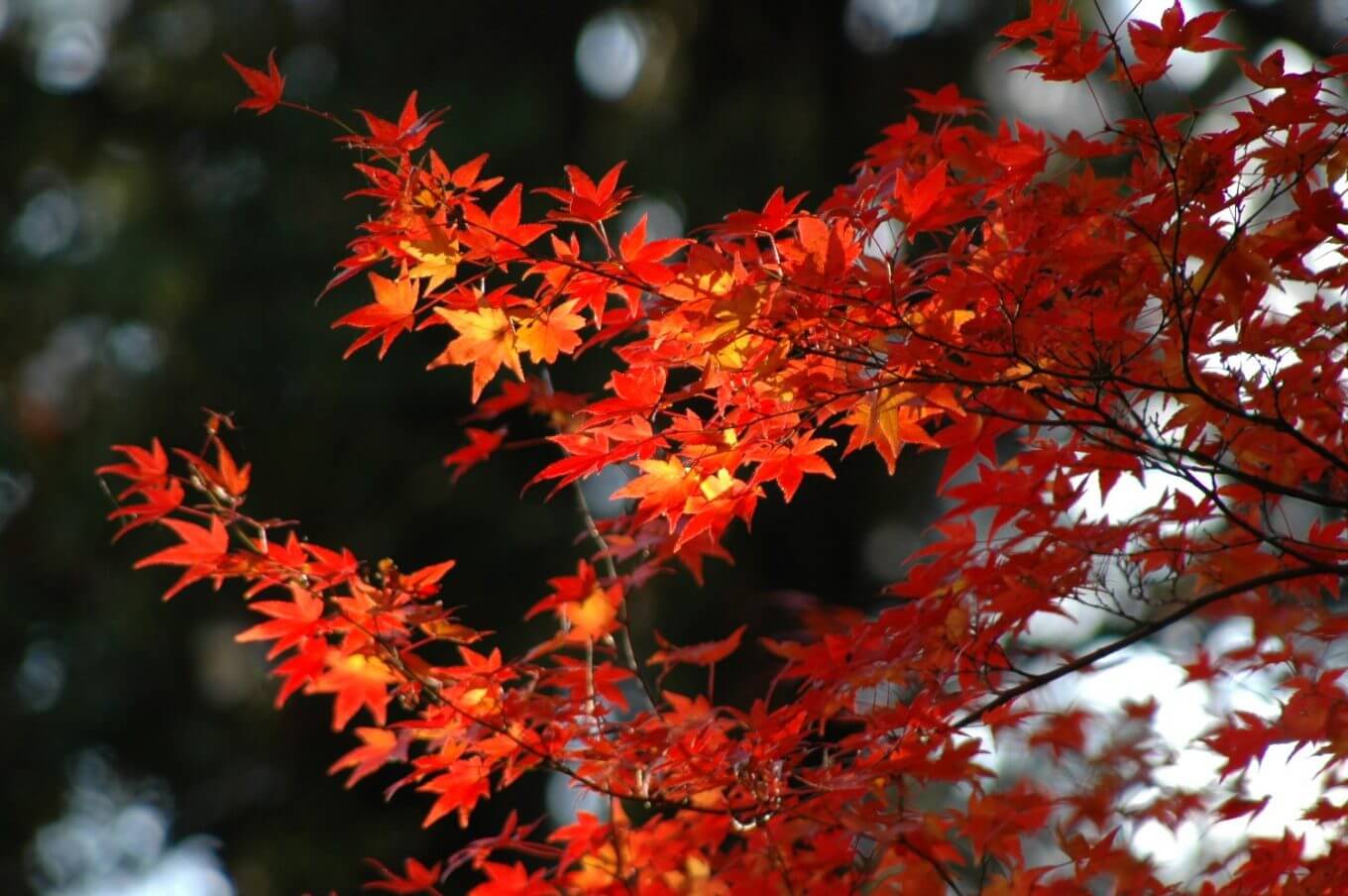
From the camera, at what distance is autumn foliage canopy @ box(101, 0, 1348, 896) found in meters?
1.28

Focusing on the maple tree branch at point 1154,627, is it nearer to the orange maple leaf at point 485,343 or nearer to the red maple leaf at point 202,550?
the orange maple leaf at point 485,343

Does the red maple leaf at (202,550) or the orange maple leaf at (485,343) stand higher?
the orange maple leaf at (485,343)

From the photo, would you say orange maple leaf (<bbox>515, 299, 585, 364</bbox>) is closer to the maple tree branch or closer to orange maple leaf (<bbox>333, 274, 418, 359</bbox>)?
orange maple leaf (<bbox>333, 274, 418, 359</bbox>)

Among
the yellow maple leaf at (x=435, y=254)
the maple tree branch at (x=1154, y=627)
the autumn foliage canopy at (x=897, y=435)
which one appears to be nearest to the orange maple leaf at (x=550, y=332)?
the autumn foliage canopy at (x=897, y=435)

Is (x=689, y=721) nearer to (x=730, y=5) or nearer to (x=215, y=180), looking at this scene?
(x=730, y=5)

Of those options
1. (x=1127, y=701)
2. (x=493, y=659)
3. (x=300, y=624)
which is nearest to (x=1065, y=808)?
(x=1127, y=701)

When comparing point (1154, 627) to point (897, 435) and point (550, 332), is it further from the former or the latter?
point (550, 332)

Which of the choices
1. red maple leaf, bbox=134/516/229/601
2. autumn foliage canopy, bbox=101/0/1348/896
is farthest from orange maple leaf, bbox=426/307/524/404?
red maple leaf, bbox=134/516/229/601

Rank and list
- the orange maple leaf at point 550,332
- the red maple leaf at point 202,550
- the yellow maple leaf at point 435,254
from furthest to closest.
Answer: the red maple leaf at point 202,550, the orange maple leaf at point 550,332, the yellow maple leaf at point 435,254

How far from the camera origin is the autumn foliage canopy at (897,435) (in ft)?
4.21

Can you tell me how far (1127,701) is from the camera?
2652 mm

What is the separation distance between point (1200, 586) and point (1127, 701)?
82 cm

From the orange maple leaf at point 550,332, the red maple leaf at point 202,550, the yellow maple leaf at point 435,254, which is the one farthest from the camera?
the red maple leaf at point 202,550

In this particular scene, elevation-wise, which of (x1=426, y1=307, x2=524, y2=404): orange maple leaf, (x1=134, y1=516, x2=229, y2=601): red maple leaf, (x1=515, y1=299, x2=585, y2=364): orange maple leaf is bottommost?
(x1=134, y1=516, x2=229, y2=601): red maple leaf
